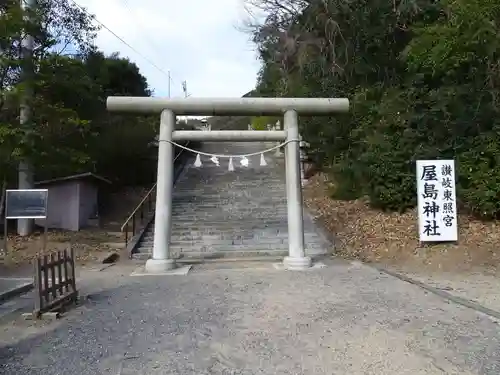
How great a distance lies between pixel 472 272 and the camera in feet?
33.8

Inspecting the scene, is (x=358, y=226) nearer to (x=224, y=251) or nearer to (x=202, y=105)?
(x=224, y=251)

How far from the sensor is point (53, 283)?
7.26 metres

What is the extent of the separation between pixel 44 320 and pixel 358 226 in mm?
9677

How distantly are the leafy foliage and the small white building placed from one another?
8.50 m

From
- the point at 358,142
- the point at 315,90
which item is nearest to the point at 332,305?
the point at 358,142

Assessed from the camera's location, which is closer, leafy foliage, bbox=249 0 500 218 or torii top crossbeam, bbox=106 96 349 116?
torii top crossbeam, bbox=106 96 349 116

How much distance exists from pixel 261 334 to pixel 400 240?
7.70 m

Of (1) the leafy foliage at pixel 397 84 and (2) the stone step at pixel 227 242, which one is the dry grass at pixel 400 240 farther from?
(2) the stone step at pixel 227 242

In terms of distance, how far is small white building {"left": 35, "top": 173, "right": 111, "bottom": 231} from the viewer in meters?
16.8

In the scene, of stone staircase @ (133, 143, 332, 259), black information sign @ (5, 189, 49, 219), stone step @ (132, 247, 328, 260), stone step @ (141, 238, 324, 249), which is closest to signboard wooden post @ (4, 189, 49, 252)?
A: black information sign @ (5, 189, 49, 219)

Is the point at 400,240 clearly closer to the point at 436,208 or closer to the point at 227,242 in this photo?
the point at 436,208

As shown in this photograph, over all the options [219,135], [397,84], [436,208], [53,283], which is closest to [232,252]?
[219,135]

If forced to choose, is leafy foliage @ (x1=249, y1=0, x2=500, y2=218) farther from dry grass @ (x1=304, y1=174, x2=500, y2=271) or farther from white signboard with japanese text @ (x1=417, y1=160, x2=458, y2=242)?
white signboard with japanese text @ (x1=417, y1=160, x2=458, y2=242)

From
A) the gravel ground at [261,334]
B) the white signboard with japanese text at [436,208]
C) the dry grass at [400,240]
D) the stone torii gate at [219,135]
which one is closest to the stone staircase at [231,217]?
the dry grass at [400,240]
